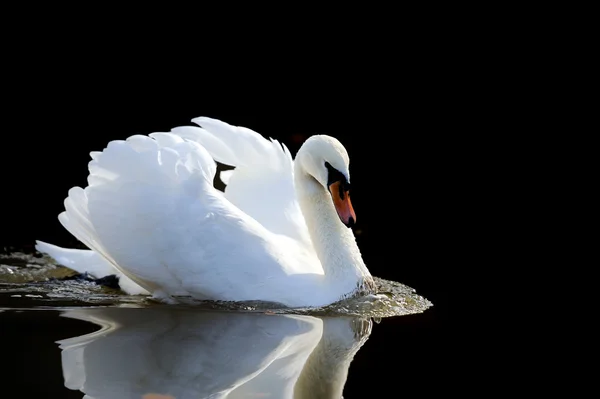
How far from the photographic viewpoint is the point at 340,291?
614 centimetres

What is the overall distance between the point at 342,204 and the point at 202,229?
0.88 metres

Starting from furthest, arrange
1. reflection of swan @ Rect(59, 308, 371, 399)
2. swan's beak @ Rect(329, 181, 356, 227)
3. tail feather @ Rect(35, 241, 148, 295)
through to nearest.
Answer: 1. tail feather @ Rect(35, 241, 148, 295)
2. swan's beak @ Rect(329, 181, 356, 227)
3. reflection of swan @ Rect(59, 308, 371, 399)

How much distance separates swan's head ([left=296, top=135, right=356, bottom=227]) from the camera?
617 centimetres

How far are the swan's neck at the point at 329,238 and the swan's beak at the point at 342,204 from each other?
27 cm

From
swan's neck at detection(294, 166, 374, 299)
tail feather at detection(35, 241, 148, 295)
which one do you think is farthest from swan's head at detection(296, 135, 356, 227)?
tail feather at detection(35, 241, 148, 295)

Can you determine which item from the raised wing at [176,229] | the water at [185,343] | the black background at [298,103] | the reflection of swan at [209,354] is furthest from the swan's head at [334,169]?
the black background at [298,103]

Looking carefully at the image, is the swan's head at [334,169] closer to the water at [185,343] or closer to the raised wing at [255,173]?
the water at [185,343]

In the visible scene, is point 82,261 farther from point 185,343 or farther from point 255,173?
point 185,343

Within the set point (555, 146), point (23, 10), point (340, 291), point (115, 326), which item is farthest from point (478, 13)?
point (115, 326)

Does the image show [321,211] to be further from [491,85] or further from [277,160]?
[491,85]

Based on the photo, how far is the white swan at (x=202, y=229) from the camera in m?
5.95

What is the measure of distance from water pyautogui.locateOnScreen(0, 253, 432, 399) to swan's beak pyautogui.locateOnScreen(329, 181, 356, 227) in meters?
0.50

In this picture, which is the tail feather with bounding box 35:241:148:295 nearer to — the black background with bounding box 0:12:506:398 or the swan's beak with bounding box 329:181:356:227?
the swan's beak with bounding box 329:181:356:227

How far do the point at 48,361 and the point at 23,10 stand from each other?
9.66 m
